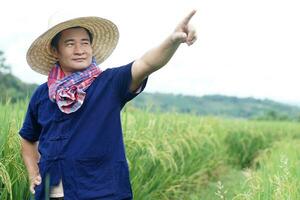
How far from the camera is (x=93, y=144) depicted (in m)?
2.84

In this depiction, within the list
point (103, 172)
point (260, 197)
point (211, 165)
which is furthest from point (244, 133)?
point (103, 172)

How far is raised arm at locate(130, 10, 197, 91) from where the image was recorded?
2.54m

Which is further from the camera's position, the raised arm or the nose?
the nose

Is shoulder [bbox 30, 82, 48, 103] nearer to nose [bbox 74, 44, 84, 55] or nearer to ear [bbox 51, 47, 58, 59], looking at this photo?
ear [bbox 51, 47, 58, 59]

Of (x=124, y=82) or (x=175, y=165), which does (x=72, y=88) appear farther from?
(x=175, y=165)

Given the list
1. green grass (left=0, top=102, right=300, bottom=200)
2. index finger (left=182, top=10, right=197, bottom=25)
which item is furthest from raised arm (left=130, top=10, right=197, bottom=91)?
green grass (left=0, top=102, right=300, bottom=200)

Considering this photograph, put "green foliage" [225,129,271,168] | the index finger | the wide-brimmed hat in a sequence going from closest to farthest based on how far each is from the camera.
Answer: the index finger → the wide-brimmed hat → "green foliage" [225,129,271,168]

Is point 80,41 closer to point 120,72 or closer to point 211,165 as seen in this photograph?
point 120,72

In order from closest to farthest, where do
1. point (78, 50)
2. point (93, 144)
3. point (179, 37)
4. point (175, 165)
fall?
point (179, 37) → point (93, 144) → point (78, 50) → point (175, 165)

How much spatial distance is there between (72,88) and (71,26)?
0.35 metres

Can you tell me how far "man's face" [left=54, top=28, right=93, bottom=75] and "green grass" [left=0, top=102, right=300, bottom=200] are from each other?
24.2 inches

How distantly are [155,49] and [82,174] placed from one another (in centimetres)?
70

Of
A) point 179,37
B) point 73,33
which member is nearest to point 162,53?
point 179,37

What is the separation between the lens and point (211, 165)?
7871mm
